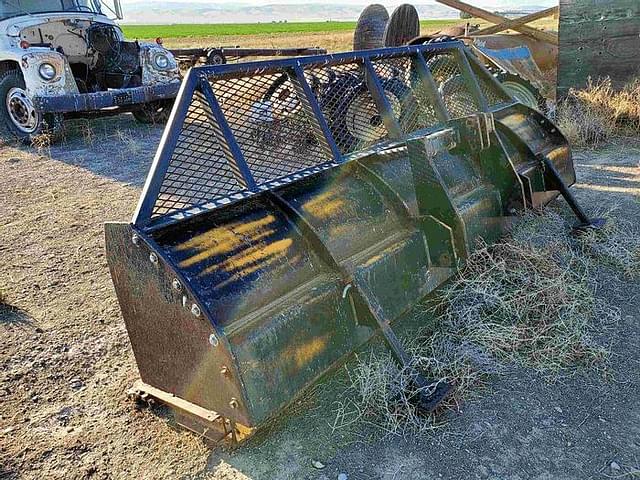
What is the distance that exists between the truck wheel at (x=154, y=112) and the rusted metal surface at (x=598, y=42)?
6217mm

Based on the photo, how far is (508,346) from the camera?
2729mm

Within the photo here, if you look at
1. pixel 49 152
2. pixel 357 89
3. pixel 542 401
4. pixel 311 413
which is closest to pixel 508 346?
pixel 542 401

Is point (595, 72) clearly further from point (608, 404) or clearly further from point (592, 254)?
point (608, 404)

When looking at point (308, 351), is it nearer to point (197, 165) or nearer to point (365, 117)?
point (197, 165)

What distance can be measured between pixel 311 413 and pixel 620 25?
7450 millimetres

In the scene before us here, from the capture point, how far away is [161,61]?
8.98 metres

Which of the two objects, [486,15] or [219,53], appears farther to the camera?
[219,53]

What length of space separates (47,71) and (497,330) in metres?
7.40

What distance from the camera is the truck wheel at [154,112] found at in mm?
9469

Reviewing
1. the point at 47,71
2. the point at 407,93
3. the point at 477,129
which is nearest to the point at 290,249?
the point at 477,129

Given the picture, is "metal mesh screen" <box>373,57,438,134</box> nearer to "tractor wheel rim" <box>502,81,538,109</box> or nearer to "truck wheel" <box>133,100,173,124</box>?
"tractor wheel rim" <box>502,81,538,109</box>

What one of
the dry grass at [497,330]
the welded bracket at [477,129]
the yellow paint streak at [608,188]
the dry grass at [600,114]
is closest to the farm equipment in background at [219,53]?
the dry grass at [600,114]

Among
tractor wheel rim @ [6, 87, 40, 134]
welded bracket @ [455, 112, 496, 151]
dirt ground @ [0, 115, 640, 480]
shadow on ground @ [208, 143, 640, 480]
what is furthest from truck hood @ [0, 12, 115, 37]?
shadow on ground @ [208, 143, 640, 480]

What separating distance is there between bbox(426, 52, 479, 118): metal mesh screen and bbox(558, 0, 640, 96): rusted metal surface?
14.8 ft
